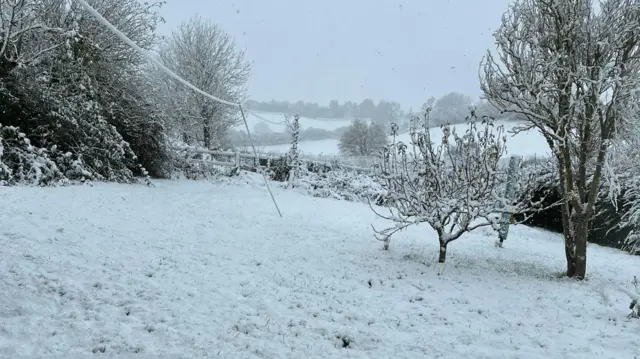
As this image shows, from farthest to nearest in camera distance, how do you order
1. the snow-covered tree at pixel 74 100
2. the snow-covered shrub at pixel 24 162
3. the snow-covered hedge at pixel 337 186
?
the snow-covered hedge at pixel 337 186 → the snow-covered tree at pixel 74 100 → the snow-covered shrub at pixel 24 162

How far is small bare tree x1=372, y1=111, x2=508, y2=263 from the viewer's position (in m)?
6.04

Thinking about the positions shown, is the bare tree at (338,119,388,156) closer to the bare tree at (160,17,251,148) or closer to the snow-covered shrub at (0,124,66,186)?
the bare tree at (160,17,251,148)

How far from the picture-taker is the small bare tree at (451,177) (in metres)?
6.04

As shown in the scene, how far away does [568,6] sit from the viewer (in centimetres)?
570

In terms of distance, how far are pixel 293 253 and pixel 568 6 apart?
205 inches

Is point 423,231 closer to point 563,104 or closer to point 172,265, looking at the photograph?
point 563,104

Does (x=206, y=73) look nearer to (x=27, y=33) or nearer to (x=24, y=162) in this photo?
(x=27, y=33)

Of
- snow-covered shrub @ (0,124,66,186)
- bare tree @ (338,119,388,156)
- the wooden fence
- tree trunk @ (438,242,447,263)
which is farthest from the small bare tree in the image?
bare tree @ (338,119,388,156)

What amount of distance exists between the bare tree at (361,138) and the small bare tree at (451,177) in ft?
109

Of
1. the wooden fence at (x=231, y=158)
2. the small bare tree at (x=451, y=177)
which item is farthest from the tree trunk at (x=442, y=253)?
the wooden fence at (x=231, y=158)

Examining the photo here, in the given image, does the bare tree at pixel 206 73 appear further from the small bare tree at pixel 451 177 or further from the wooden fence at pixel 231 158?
the small bare tree at pixel 451 177

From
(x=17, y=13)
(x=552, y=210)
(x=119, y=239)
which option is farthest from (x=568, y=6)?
(x=17, y=13)

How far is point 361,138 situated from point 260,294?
37299 mm

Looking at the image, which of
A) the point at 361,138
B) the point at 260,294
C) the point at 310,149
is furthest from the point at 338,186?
the point at 361,138
